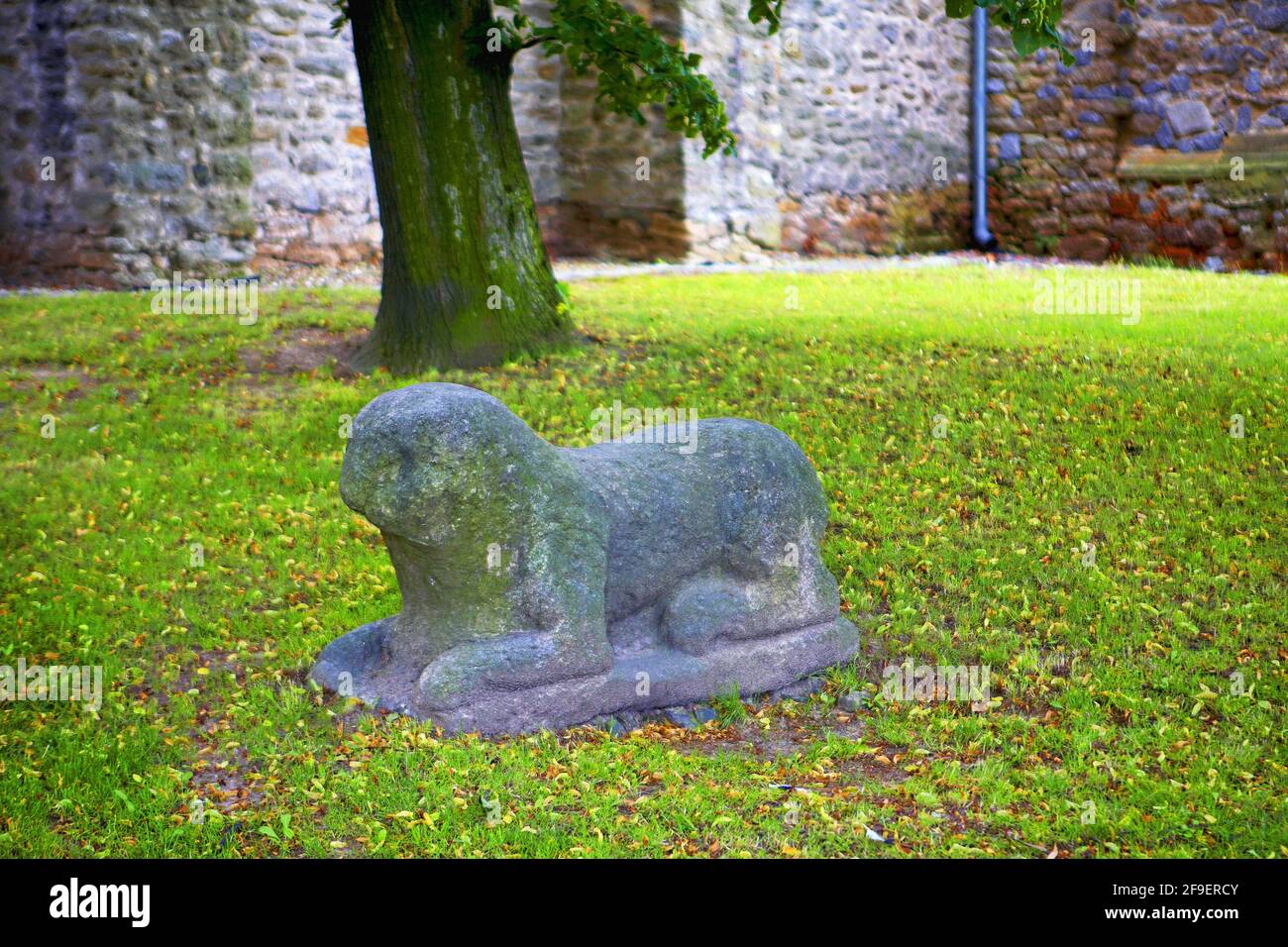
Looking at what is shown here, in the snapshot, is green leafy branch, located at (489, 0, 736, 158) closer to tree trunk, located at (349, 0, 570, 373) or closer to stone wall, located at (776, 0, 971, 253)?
tree trunk, located at (349, 0, 570, 373)

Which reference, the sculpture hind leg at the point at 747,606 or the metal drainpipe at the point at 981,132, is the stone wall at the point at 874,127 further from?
the sculpture hind leg at the point at 747,606

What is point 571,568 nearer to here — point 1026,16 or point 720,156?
point 1026,16

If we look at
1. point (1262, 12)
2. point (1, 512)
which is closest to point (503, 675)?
point (1, 512)

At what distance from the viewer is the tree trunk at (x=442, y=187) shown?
29.6 ft

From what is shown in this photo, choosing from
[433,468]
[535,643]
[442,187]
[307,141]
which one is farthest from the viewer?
[307,141]

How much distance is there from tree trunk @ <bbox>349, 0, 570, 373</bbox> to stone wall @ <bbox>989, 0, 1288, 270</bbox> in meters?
9.71

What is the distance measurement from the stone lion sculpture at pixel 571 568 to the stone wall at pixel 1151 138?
38.6ft

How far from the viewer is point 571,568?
501cm

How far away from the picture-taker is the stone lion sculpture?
4.84m

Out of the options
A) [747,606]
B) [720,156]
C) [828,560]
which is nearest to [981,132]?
[720,156]

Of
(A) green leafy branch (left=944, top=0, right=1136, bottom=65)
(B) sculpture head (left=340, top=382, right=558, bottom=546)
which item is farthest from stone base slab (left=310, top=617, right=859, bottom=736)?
(A) green leafy branch (left=944, top=0, right=1136, bottom=65)

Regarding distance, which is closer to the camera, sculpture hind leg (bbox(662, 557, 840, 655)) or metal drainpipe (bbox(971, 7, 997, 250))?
sculpture hind leg (bbox(662, 557, 840, 655))

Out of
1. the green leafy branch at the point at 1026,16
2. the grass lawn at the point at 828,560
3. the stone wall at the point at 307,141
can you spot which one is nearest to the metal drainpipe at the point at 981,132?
the grass lawn at the point at 828,560

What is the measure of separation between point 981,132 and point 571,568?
14164 mm
